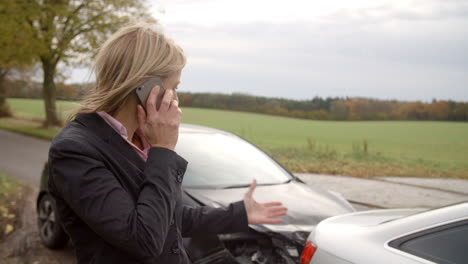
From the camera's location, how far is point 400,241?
96.1 inches

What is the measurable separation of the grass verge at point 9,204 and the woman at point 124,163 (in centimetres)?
444

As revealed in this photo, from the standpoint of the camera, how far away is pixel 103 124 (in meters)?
1.53

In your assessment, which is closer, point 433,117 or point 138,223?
point 138,223

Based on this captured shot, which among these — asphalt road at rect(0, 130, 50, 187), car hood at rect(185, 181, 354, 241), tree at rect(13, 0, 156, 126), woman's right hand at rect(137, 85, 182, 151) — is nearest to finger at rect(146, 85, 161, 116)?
woman's right hand at rect(137, 85, 182, 151)

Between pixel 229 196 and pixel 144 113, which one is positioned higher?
pixel 144 113

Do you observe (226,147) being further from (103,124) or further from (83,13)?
(83,13)

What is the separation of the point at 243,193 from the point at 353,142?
45.8 ft

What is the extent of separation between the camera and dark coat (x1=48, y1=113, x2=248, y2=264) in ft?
4.50

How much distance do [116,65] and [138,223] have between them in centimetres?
55

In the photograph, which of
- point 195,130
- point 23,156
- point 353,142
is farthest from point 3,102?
point 195,130

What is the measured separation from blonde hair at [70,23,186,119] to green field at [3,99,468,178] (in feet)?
34.7

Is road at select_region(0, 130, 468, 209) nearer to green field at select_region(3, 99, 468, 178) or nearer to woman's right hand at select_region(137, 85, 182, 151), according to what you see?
green field at select_region(3, 99, 468, 178)

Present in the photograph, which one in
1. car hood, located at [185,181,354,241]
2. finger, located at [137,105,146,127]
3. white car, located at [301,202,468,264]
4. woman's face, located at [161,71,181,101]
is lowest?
car hood, located at [185,181,354,241]

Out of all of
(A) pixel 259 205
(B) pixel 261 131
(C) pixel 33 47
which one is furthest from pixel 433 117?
(A) pixel 259 205
